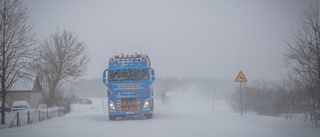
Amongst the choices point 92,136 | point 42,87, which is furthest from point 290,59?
point 42,87

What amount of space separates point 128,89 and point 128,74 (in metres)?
1.04

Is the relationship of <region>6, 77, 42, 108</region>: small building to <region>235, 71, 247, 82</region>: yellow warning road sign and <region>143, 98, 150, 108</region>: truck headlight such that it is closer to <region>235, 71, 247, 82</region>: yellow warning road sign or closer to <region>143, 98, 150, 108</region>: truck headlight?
<region>143, 98, 150, 108</region>: truck headlight

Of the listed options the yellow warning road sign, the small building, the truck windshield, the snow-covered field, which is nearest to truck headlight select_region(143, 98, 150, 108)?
the snow-covered field

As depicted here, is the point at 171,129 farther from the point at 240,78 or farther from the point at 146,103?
the point at 240,78

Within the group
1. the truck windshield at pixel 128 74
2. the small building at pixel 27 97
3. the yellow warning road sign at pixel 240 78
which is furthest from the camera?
the small building at pixel 27 97

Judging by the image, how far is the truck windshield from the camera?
14.4 metres

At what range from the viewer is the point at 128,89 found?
14.0m

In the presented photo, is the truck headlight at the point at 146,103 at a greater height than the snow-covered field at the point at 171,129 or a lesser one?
greater

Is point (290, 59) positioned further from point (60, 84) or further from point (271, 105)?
point (60, 84)

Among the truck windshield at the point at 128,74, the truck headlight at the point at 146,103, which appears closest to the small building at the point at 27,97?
the truck windshield at the point at 128,74

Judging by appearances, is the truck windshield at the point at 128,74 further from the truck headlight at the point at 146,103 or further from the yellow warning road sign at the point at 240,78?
the yellow warning road sign at the point at 240,78

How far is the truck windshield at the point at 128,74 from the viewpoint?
14.4 m

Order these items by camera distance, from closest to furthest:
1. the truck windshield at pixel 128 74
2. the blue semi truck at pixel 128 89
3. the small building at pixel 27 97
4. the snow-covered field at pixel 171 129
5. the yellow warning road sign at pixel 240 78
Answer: the snow-covered field at pixel 171 129, the blue semi truck at pixel 128 89, the truck windshield at pixel 128 74, the yellow warning road sign at pixel 240 78, the small building at pixel 27 97

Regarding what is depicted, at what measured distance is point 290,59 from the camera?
11609 mm
